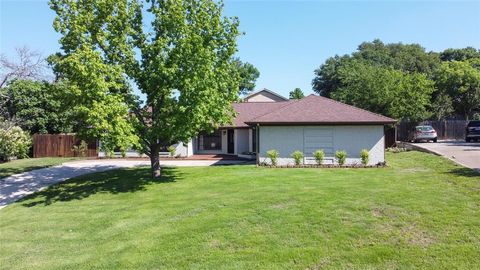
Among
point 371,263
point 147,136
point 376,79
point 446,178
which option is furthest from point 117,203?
point 376,79

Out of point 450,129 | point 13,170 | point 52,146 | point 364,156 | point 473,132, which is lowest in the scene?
point 13,170

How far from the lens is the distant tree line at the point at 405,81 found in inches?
1304

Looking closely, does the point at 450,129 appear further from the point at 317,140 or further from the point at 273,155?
the point at 273,155

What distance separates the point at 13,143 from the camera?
92.8ft

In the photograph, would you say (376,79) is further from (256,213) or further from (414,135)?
(256,213)

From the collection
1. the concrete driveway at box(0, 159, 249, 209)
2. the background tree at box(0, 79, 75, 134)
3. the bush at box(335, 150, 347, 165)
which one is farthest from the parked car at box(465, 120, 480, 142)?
the background tree at box(0, 79, 75, 134)

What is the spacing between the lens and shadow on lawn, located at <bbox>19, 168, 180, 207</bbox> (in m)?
14.2

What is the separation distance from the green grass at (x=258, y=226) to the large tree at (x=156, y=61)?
2691 mm

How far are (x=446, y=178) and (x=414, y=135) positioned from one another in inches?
910

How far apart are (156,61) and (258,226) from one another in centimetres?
875

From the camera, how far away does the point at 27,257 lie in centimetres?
802

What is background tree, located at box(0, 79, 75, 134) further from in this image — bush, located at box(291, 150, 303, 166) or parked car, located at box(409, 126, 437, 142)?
parked car, located at box(409, 126, 437, 142)

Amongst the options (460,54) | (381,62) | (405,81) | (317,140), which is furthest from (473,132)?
(460,54)

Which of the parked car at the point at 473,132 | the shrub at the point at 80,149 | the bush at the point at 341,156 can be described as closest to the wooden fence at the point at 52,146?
the shrub at the point at 80,149
